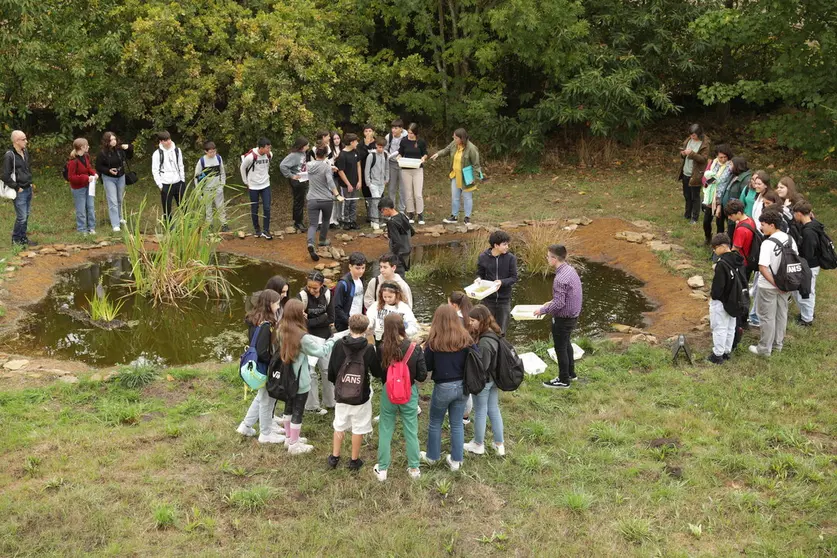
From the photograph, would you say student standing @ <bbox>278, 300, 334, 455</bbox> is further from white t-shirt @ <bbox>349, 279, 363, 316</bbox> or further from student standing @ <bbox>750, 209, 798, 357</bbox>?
student standing @ <bbox>750, 209, 798, 357</bbox>

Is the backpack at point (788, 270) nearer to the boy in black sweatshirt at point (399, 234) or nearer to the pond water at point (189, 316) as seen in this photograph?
the pond water at point (189, 316)

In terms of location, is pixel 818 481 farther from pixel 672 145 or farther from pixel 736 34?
→ pixel 672 145

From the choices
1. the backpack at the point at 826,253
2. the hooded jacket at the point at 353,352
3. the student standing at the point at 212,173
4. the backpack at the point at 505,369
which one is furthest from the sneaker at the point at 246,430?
the backpack at the point at 826,253

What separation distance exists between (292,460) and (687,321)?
5.20 m

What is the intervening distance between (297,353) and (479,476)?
5.47 feet

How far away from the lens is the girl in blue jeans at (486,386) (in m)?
6.46

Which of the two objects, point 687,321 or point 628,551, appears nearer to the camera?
point 628,551

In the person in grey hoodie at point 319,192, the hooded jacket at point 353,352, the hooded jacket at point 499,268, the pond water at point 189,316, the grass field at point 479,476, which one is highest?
the person in grey hoodie at point 319,192

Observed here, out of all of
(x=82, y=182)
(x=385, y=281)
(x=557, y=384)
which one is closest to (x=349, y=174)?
(x=82, y=182)

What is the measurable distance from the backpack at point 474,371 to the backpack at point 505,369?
204 mm

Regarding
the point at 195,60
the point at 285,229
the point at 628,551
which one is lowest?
the point at 628,551

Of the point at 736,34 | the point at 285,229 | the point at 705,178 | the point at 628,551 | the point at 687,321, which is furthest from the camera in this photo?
the point at 736,34

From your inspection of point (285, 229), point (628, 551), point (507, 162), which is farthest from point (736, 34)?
point (628, 551)

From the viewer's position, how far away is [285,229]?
14.0 m
